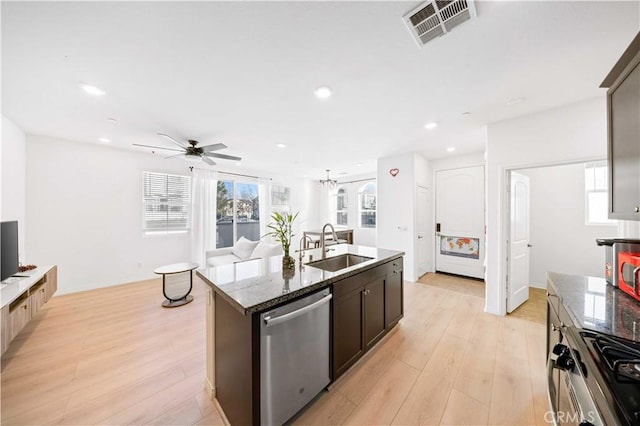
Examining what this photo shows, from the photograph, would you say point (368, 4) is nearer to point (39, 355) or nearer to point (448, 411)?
point (448, 411)

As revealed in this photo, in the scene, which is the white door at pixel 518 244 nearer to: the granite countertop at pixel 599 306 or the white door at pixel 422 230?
the granite countertop at pixel 599 306

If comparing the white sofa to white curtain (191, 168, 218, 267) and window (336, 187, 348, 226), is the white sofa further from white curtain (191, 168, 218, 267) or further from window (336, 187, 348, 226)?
window (336, 187, 348, 226)

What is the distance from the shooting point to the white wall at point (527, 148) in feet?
7.70

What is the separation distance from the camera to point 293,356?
1.43 metres

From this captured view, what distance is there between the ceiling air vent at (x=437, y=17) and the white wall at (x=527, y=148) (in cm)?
218

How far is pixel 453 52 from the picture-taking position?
1655 mm

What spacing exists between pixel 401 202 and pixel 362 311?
122 inches

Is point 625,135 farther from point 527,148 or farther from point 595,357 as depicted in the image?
point 527,148

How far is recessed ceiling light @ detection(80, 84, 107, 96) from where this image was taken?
2105 mm

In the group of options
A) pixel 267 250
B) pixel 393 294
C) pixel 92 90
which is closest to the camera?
pixel 92 90

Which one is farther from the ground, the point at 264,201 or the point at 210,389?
the point at 264,201

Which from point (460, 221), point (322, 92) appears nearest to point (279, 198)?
point (460, 221)

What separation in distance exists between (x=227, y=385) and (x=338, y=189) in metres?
7.00

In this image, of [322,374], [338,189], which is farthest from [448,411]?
[338,189]
